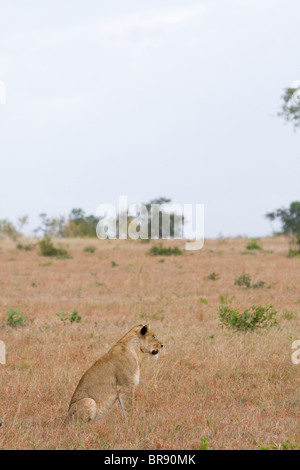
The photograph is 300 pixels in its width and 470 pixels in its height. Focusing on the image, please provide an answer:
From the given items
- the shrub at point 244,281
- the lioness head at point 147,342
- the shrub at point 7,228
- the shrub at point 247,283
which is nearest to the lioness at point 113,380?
the lioness head at point 147,342

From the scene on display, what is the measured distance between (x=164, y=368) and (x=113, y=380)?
253 centimetres

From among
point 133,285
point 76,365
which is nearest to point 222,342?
point 76,365

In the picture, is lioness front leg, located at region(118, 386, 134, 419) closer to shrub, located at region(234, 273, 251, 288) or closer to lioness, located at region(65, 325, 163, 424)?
lioness, located at region(65, 325, 163, 424)

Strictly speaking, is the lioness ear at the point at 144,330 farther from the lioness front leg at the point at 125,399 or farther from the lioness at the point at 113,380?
the lioness front leg at the point at 125,399

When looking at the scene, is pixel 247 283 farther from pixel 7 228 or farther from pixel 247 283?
pixel 7 228

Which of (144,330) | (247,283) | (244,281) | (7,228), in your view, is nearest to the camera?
(144,330)

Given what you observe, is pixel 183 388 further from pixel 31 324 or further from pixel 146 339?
pixel 31 324

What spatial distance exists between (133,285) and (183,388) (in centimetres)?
1336

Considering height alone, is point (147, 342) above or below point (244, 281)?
above

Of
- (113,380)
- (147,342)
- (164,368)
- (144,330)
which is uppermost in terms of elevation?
(144,330)

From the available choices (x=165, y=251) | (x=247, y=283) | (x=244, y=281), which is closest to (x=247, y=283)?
(x=247, y=283)

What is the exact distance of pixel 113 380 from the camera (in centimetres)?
652

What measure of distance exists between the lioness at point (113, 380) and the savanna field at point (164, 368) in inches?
6.6

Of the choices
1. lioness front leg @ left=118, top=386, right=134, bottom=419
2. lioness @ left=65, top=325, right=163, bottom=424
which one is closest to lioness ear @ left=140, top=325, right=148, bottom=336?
lioness @ left=65, top=325, right=163, bottom=424
